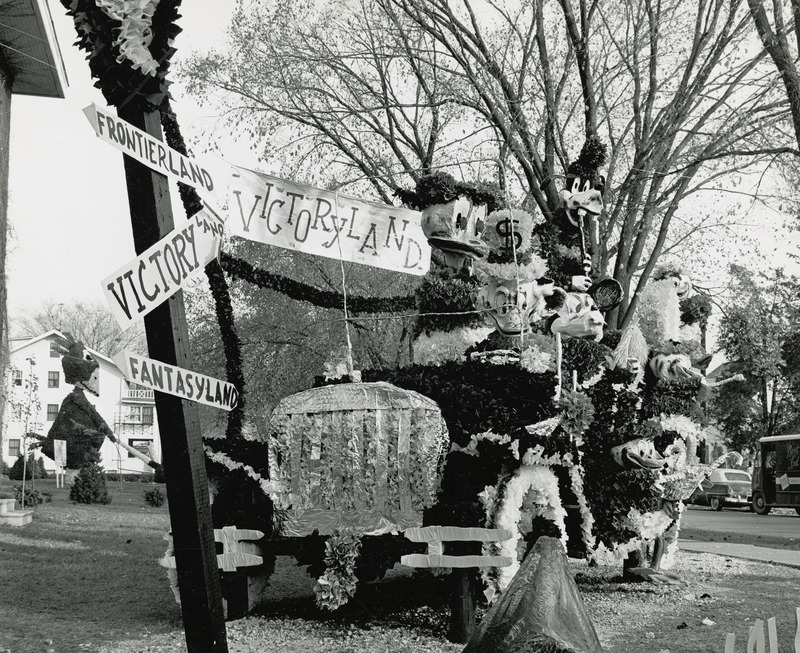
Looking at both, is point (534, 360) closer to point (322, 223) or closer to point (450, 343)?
point (450, 343)

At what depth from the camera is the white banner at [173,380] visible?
391cm

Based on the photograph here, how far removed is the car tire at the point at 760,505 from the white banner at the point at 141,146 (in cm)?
3039

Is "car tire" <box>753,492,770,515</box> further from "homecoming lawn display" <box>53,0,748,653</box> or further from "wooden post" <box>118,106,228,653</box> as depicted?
"wooden post" <box>118,106,228,653</box>

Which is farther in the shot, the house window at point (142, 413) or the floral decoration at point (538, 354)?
the house window at point (142, 413)

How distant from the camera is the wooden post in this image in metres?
4.15

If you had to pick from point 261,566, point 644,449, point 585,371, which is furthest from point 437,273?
point 261,566

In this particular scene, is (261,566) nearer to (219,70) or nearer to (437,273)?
(437,273)

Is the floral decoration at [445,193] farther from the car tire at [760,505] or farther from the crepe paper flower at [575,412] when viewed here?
the car tire at [760,505]

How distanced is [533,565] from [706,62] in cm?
1351

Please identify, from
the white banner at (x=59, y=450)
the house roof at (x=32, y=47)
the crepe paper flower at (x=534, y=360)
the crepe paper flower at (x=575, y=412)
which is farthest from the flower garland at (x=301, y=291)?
the white banner at (x=59, y=450)

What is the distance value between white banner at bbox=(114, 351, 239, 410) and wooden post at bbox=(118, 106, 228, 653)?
72 mm

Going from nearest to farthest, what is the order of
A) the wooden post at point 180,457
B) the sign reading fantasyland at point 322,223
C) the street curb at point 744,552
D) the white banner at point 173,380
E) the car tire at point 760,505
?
the white banner at point 173,380 < the wooden post at point 180,457 < the sign reading fantasyland at point 322,223 < the street curb at point 744,552 < the car tire at point 760,505

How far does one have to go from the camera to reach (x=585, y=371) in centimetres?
837

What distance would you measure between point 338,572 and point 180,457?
2921mm
